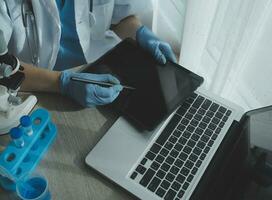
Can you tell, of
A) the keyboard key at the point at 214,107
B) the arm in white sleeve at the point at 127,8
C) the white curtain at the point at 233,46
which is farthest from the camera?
the arm in white sleeve at the point at 127,8

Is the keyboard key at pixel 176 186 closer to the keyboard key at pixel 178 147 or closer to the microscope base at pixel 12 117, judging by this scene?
the keyboard key at pixel 178 147

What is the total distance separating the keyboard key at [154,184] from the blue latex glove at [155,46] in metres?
0.37

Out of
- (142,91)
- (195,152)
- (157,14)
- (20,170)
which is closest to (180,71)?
(142,91)

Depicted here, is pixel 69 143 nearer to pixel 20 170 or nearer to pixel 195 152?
pixel 20 170

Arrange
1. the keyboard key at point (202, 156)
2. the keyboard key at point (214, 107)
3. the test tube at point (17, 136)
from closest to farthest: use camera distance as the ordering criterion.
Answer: the test tube at point (17, 136), the keyboard key at point (202, 156), the keyboard key at point (214, 107)

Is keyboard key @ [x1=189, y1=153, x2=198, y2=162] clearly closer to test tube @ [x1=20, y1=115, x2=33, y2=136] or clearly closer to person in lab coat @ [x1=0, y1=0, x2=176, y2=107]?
person in lab coat @ [x1=0, y1=0, x2=176, y2=107]

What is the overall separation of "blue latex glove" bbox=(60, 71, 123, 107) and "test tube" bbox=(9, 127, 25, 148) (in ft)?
0.68

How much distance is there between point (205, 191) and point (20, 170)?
1.36ft

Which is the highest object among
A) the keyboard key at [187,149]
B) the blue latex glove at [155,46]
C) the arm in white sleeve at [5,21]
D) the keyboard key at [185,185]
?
the arm in white sleeve at [5,21]

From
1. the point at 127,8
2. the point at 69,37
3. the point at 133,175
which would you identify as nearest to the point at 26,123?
the point at 133,175

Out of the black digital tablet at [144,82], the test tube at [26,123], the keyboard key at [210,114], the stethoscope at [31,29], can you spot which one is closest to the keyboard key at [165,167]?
the black digital tablet at [144,82]

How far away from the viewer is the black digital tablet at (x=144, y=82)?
0.81 meters

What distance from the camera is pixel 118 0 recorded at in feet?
3.89

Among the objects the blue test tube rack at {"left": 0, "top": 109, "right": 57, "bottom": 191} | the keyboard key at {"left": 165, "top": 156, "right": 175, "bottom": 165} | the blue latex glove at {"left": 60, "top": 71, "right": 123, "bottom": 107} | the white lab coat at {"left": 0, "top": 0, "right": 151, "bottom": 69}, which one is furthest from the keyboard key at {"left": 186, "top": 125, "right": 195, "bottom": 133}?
the white lab coat at {"left": 0, "top": 0, "right": 151, "bottom": 69}
